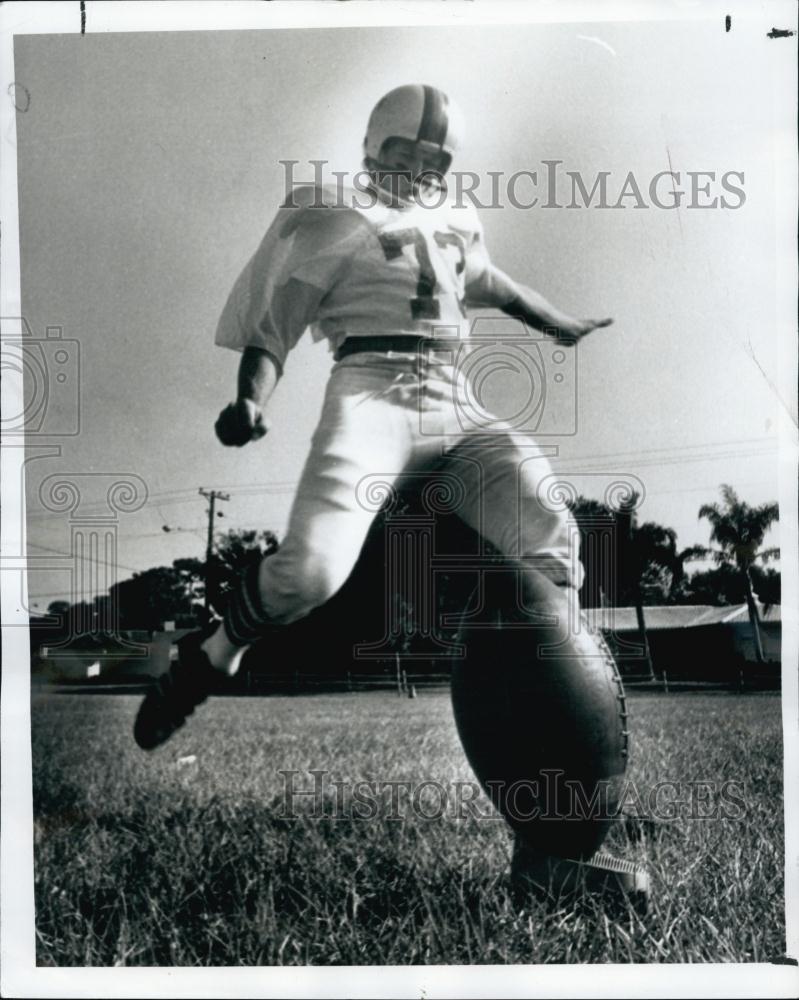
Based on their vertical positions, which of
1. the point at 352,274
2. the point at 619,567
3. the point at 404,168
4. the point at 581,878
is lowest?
the point at 581,878

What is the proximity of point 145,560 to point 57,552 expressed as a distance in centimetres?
21

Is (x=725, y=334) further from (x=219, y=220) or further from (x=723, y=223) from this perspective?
(x=219, y=220)

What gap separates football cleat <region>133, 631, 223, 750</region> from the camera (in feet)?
7.30

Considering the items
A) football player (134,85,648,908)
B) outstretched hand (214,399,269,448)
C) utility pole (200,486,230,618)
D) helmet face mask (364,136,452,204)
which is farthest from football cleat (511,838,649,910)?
helmet face mask (364,136,452,204)

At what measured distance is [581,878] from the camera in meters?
2.16

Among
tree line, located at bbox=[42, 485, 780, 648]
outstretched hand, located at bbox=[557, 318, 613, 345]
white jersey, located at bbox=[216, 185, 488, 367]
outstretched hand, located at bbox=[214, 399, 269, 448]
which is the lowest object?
tree line, located at bbox=[42, 485, 780, 648]

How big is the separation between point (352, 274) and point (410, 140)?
0.33m

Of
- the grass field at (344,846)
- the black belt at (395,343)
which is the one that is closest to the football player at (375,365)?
the black belt at (395,343)

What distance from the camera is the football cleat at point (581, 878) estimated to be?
7.09 feet

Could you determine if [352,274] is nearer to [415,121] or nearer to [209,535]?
[415,121]

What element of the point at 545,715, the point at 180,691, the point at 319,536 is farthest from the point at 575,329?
the point at 180,691

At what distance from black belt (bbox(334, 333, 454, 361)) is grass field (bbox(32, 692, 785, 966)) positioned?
784 mm

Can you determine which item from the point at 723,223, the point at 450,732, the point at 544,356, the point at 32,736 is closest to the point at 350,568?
the point at 450,732

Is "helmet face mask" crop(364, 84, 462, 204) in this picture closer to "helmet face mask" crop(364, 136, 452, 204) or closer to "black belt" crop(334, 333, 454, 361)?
"helmet face mask" crop(364, 136, 452, 204)
